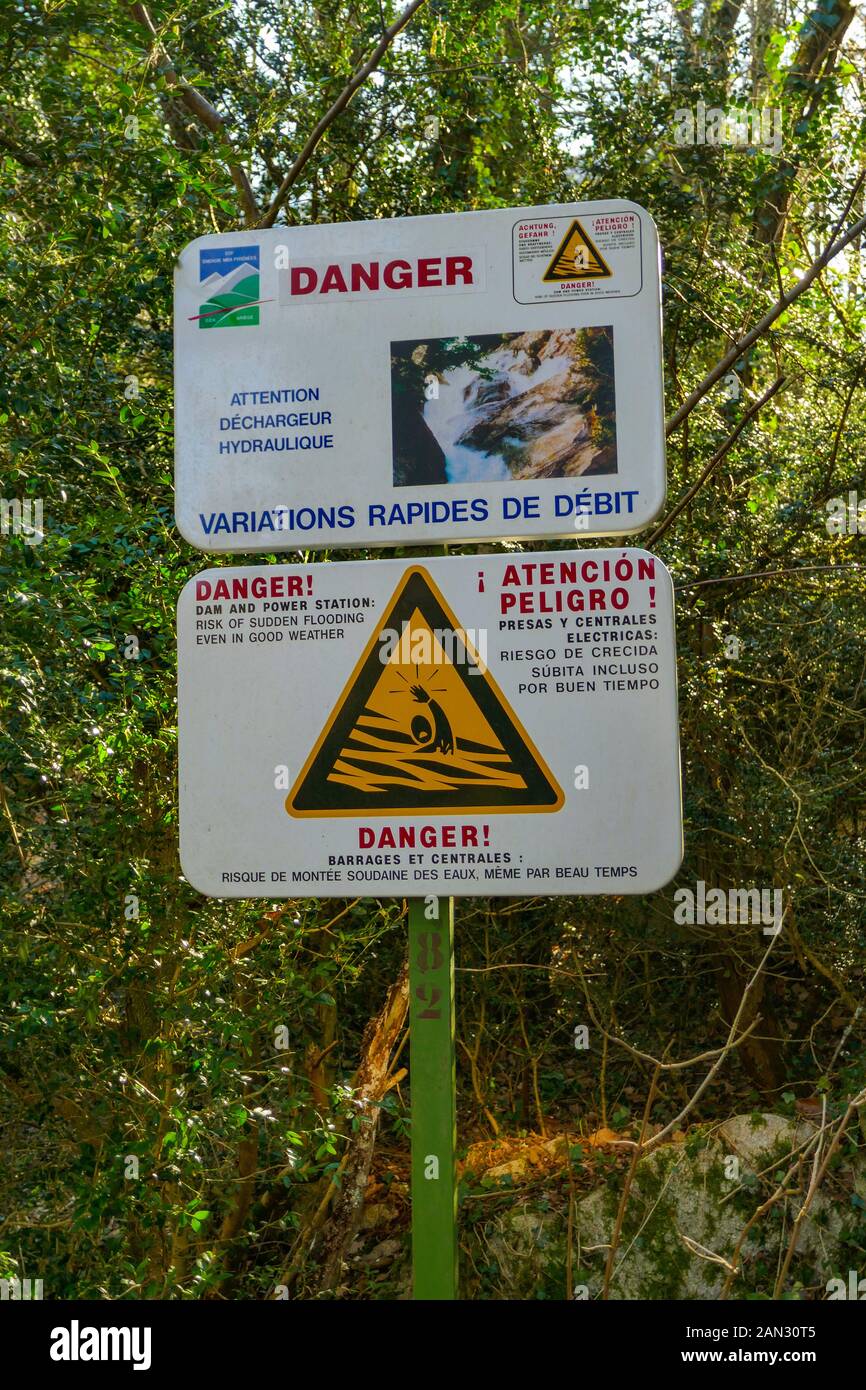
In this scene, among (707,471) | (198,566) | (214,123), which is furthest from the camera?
(214,123)

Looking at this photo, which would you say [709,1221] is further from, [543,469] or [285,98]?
[285,98]

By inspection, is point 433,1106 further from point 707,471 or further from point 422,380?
point 707,471

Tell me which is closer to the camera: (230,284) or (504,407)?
(504,407)

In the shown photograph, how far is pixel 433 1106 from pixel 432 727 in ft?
2.45

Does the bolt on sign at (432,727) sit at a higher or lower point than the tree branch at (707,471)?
lower

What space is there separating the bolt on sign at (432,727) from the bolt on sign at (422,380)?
133mm

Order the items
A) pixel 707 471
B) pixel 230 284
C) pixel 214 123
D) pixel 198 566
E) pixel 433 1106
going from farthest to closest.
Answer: pixel 214 123 < pixel 707 471 < pixel 198 566 < pixel 230 284 < pixel 433 1106

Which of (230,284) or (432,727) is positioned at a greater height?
(230,284)

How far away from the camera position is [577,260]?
250 centimetres

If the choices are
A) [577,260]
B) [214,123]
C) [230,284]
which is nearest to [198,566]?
[230,284]

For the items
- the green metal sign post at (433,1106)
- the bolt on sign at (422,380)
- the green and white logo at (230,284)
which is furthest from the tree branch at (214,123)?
the green metal sign post at (433,1106)

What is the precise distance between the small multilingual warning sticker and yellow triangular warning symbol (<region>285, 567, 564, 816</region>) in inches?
24.8

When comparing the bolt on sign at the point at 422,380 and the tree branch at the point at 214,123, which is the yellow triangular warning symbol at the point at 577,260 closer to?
the bolt on sign at the point at 422,380

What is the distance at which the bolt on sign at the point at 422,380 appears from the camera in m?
2.49
